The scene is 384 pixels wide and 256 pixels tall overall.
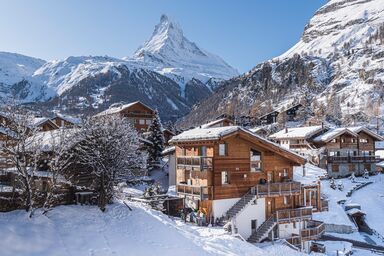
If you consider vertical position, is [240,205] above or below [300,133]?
below

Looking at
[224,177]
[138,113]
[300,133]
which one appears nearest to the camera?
[224,177]

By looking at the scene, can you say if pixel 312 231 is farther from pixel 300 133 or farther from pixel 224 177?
pixel 300 133

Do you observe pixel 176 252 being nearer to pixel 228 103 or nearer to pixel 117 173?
pixel 117 173

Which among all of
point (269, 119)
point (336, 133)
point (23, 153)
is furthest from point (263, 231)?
point (269, 119)

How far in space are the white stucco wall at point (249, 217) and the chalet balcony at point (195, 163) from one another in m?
A: 4.52

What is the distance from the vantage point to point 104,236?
1989cm

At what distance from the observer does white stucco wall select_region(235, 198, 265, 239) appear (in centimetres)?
3247

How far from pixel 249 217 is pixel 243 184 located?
2.73 meters

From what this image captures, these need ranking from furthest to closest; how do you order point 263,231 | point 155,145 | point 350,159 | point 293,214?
1. point 350,159
2. point 155,145
3. point 293,214
4. point 263,231

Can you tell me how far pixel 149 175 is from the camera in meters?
52.3

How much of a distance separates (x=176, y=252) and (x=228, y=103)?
591 feet

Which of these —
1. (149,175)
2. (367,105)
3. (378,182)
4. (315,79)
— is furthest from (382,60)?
(149,175)

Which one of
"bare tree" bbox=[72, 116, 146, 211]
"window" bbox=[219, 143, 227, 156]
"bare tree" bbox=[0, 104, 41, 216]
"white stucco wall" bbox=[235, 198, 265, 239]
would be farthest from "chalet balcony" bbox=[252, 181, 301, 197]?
"bare tree" bbox=[0, 104, 41, 216]

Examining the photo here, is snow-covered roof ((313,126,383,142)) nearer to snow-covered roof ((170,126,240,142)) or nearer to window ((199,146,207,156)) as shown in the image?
snow-covered roof ((170,126,240,142))
